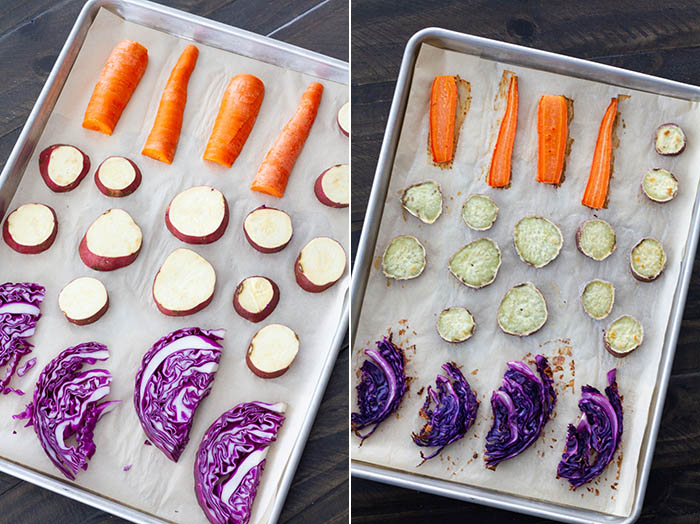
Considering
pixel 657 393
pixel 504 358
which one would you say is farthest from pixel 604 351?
pixel 504 358

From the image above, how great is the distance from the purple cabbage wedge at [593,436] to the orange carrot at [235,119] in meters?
1.05

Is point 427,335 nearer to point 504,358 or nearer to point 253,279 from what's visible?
point 504,358

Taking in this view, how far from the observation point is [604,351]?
1.42 m

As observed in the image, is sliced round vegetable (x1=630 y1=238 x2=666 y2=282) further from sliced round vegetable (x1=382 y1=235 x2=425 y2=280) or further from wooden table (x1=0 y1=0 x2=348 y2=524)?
wooden table (x1=0 y1=0 x2=348 y2=524)

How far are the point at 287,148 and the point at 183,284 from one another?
436mm

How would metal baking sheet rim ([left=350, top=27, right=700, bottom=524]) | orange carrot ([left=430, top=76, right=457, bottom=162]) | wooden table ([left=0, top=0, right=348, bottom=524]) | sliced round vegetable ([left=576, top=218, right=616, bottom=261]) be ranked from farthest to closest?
sliced round vegetable ([left=576, top=218, right=616, bottom=261]) → orange carrot ([left=430, top=76, right=457, bottom=162]) → metal baking sheet rim ([left=350, top=27, right=700, bottom=524]) → wooden table ([left=0, top=0, right=348, bottom=524])

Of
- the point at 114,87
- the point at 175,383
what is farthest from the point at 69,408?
the point at 114,87

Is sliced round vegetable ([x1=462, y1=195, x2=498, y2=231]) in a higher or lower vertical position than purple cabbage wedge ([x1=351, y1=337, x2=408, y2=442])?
higher

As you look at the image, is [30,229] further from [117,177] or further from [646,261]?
[646,261]

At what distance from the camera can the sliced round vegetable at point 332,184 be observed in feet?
4.64

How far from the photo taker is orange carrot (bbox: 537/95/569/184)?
137 cm

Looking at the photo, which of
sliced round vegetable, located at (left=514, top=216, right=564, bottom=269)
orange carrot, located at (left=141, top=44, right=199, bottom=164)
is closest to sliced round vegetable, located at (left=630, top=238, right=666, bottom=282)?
sliced round vegetable, located at (left=514, top=216, right=564, bottom=269)

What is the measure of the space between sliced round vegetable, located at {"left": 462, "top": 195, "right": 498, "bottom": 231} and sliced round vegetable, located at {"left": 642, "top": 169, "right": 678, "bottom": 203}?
0.41 m

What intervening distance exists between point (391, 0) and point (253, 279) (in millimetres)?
680
